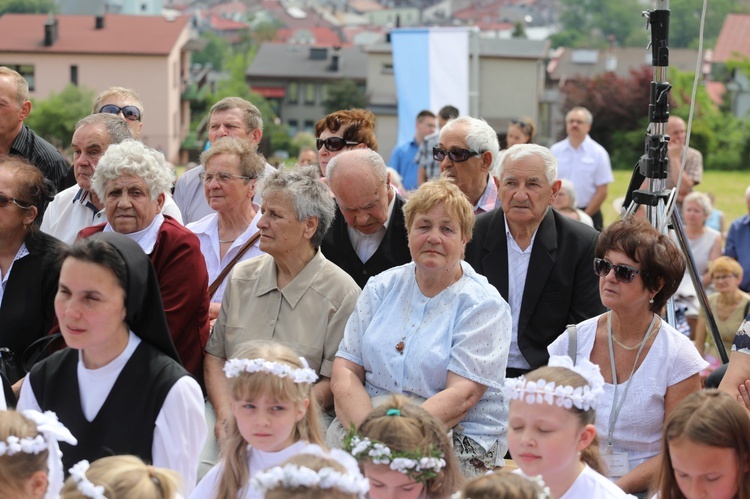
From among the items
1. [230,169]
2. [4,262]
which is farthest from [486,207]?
[4,262]

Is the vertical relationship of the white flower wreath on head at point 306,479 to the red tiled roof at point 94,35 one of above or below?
below

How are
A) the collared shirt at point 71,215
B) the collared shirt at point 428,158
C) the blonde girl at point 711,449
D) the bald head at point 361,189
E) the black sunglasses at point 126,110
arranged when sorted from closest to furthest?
the blonde girl at point 711,449 → the bald head at point 361,189 → the collared shirt at point 71,215 → the black sunglasses at point 126,110 → the collared shirt at point 428,158

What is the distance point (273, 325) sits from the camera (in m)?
5.07

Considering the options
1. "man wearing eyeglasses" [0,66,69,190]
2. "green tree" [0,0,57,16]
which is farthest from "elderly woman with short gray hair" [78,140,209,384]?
"green tree" [0,0,57,16]

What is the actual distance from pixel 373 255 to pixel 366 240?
12 centimetres

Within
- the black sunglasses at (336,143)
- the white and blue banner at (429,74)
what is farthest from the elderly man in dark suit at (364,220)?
the white and blue banner at (429,74)

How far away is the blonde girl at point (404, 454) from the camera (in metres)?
3.74

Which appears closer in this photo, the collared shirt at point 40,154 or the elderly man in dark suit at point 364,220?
the elderly man in dark suit at point 364,220

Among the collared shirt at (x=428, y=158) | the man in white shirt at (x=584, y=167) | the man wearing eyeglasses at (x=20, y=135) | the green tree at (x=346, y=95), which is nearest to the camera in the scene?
the man wearing eyeglasses at (x=20, y=135)

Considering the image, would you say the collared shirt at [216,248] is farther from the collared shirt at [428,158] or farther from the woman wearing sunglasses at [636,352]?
the collared shirt at [428,158]

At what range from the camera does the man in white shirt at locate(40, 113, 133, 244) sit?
19.7 ft

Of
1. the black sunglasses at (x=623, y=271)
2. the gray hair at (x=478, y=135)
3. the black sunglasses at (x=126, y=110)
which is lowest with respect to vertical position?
the black sunglasses at (x=623, y=271)

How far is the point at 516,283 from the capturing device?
5.39m

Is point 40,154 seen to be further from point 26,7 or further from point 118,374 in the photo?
point 26,7
